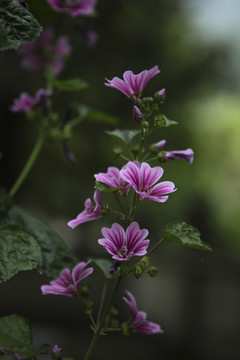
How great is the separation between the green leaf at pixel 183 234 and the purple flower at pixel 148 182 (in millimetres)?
49

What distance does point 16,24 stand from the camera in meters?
0.55

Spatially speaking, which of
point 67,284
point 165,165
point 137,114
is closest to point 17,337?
point 67,284

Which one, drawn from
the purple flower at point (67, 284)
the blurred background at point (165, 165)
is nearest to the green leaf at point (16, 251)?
the purple flower at point (67, 284)

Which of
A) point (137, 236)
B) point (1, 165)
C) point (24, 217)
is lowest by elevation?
point (1, 165)

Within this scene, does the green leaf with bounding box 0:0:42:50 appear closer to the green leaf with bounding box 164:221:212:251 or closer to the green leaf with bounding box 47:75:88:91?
the green leaf with bounding box 164:221:212:251

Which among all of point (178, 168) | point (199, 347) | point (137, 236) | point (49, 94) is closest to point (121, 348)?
point (199, 347)

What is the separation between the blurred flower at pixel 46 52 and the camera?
3.57 ft

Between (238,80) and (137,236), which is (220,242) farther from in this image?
(137,236)

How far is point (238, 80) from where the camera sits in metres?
6.75

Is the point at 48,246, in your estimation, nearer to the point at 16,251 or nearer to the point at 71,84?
the point at 16,251

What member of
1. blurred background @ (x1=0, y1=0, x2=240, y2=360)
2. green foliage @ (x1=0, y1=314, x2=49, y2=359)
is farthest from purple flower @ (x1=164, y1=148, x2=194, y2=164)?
blurred background @ (x1=0, y1=0, x2=240, y2=360)

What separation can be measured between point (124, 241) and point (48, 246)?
0.26 m

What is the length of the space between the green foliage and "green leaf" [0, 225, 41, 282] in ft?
0.22

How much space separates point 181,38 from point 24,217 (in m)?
6.40
